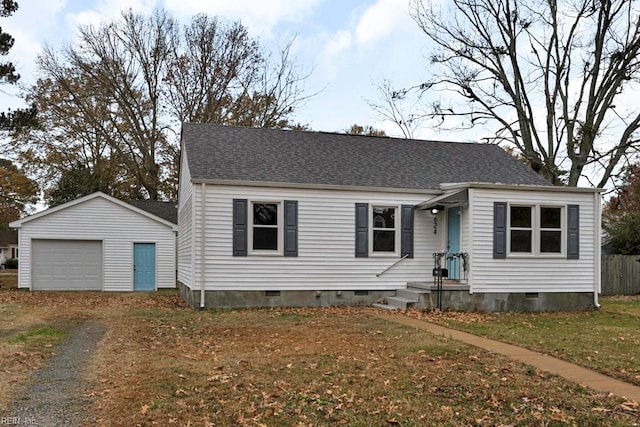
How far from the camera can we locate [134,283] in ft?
72.7

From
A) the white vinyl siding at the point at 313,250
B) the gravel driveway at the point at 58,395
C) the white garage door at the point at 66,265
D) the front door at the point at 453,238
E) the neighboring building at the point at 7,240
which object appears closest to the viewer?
the gravel driveway at the point at 58,395

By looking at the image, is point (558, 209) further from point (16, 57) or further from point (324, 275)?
point (16, 57)

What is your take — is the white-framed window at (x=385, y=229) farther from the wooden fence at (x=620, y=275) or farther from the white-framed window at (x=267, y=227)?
the wooden fence at (x=620, y=275)

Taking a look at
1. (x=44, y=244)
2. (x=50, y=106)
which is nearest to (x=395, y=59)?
(x=44, y=244)

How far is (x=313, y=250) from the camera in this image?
48.4 feet

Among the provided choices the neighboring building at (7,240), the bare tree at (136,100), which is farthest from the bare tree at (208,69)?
the neighboring building at (7,240)

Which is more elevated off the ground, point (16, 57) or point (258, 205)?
point (16, 57)

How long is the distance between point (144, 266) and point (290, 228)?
1014cm

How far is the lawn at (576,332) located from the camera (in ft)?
24.8

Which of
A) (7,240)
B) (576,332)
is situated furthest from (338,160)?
(7,240)

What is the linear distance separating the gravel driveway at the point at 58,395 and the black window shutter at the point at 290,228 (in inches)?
257

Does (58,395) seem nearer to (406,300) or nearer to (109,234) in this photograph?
(406,300)

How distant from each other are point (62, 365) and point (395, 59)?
16276 millimetres

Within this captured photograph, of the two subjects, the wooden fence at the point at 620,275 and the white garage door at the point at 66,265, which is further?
the wooden fence at the point at 620,275
